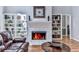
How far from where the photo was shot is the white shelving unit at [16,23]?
3453 mm

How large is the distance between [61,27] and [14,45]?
3.23 feet

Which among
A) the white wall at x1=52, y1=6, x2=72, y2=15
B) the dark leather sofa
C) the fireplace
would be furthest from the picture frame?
the dark leather sofa

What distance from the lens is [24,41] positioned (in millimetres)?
3465

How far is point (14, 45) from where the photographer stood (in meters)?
3.52

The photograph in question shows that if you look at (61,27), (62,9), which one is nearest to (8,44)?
(61,27)

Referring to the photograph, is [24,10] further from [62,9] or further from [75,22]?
[75,22]

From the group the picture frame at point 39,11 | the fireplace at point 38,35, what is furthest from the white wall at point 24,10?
the fireplace at point 38,35

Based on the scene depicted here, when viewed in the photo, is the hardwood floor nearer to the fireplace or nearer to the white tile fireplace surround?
the white tile fireplace surround

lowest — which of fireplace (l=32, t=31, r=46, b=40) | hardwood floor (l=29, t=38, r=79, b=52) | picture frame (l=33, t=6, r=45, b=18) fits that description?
hardwood floor (l=29, t=38, r=79, b=52)

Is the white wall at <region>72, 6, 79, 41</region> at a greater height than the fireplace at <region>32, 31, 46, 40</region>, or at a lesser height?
greater

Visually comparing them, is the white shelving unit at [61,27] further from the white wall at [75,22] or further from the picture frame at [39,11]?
the picture frame at [39,11]

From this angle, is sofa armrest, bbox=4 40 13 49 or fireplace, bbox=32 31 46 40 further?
fireplace, bbox=32 31 46 40

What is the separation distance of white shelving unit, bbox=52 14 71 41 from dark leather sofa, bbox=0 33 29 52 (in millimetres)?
589

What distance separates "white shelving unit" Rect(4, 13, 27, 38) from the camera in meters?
3.45
